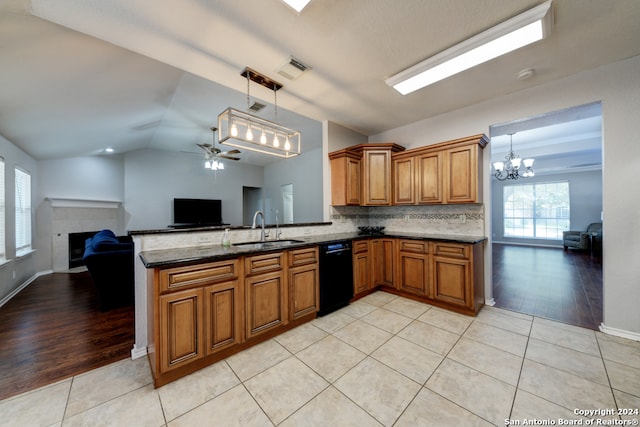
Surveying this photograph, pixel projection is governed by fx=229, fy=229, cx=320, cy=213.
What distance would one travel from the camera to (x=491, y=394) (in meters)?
1.57

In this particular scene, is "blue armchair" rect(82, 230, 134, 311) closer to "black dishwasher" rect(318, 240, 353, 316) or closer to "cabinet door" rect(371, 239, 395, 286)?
"black dishwasher" rect(318, 240, 353, 316)

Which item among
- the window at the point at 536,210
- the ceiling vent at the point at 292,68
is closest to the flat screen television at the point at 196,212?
the ceiling vent at the point at 292,68

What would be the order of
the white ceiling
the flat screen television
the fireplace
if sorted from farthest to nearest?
1. the flat screen television
2. the fireplace
3. the white ceiling

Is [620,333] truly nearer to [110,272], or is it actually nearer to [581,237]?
[110,272]

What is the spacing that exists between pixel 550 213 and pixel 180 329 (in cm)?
1070

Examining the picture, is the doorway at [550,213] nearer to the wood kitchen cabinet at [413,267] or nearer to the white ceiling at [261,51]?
the white ceiling at [261,51]

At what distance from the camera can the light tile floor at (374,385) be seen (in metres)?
1.42

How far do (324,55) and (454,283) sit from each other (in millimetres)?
2916

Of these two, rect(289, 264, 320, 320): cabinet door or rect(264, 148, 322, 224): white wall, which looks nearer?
rect(289, 264, 320, 320): cabinet door

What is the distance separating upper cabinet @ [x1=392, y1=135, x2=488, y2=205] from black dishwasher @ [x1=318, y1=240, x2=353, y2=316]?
1331 millimetres

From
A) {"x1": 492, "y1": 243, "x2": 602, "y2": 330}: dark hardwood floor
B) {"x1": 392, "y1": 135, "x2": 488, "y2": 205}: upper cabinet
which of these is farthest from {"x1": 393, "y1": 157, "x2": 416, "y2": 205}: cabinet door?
{"x1": 492, "y1": 243, "x2": 602, "y2": 330}: dark hardwood floor

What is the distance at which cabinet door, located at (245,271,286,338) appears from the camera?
2.11 m

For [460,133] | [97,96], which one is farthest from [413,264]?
[97,96]

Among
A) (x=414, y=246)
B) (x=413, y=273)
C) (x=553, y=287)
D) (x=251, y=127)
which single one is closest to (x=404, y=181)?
(x=414, y=246)
